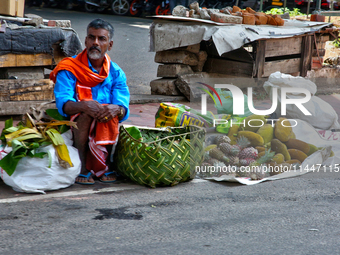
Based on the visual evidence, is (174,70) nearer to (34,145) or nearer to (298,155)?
(298,155)

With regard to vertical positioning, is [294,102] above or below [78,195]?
above

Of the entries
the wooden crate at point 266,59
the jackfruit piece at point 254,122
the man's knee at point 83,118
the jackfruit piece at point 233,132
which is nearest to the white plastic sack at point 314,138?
Answer: the jackfruit piece at point 254,122

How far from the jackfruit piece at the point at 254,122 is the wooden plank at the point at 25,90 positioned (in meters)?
2.47

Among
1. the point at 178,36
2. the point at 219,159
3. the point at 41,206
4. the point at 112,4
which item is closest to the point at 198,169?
the point at 219,159

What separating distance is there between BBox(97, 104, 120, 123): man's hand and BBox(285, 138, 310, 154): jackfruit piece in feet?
5.73

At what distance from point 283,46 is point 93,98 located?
4.64m

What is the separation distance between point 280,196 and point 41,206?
5.98ft

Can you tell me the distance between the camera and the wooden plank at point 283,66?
6918 mm

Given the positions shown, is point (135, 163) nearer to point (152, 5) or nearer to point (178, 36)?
point (178, 36)

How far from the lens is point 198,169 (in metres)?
3.58

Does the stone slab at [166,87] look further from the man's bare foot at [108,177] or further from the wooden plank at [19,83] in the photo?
the man's bare foot at [108,177]

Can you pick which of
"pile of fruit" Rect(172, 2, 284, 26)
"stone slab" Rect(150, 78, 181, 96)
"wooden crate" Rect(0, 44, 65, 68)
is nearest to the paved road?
"stone slab" Rect(150, 78, 181, 96)

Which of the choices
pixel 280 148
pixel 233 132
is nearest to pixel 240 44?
pixel 233 132

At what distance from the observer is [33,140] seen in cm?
317
